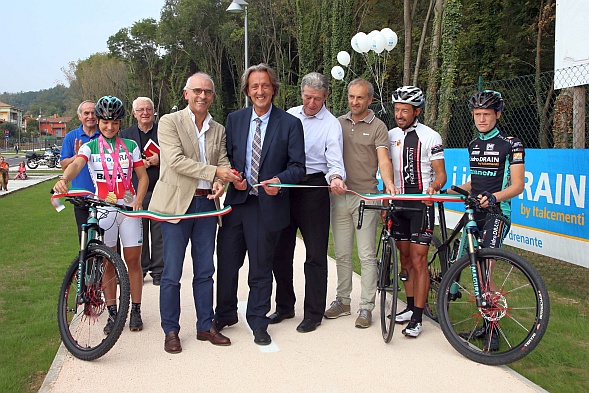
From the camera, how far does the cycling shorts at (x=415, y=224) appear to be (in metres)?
4.73

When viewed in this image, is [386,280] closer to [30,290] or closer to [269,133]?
[269,133]

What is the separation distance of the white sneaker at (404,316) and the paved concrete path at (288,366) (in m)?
0.19

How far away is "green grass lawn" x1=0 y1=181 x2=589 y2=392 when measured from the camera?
13.2 feet

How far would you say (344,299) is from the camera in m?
5.43

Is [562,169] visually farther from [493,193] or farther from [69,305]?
[69,305]

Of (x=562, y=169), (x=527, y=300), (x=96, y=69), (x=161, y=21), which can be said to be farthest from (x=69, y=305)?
(x=96, y=69)

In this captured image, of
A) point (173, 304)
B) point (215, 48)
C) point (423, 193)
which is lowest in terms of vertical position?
point (173, 304)

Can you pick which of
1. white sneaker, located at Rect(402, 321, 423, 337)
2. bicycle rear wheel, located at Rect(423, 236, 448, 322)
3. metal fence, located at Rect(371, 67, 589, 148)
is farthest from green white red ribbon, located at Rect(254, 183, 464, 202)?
metal fence, located at Rect(371, 67, 589, 148)

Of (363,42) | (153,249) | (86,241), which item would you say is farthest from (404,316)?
(363,42)

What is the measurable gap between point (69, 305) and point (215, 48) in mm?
48518

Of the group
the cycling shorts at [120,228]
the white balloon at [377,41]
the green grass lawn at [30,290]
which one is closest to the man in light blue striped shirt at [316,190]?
the cycling shorts at [120,228]

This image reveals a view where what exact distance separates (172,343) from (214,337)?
0.35m

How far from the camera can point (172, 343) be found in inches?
174

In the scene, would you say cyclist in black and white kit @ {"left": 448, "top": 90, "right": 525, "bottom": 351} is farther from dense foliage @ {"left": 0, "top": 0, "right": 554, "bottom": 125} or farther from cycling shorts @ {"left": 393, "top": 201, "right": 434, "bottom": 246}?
dense foliage @ {"left": 0, "top": 0, "right": 554, "bottom": 125}
